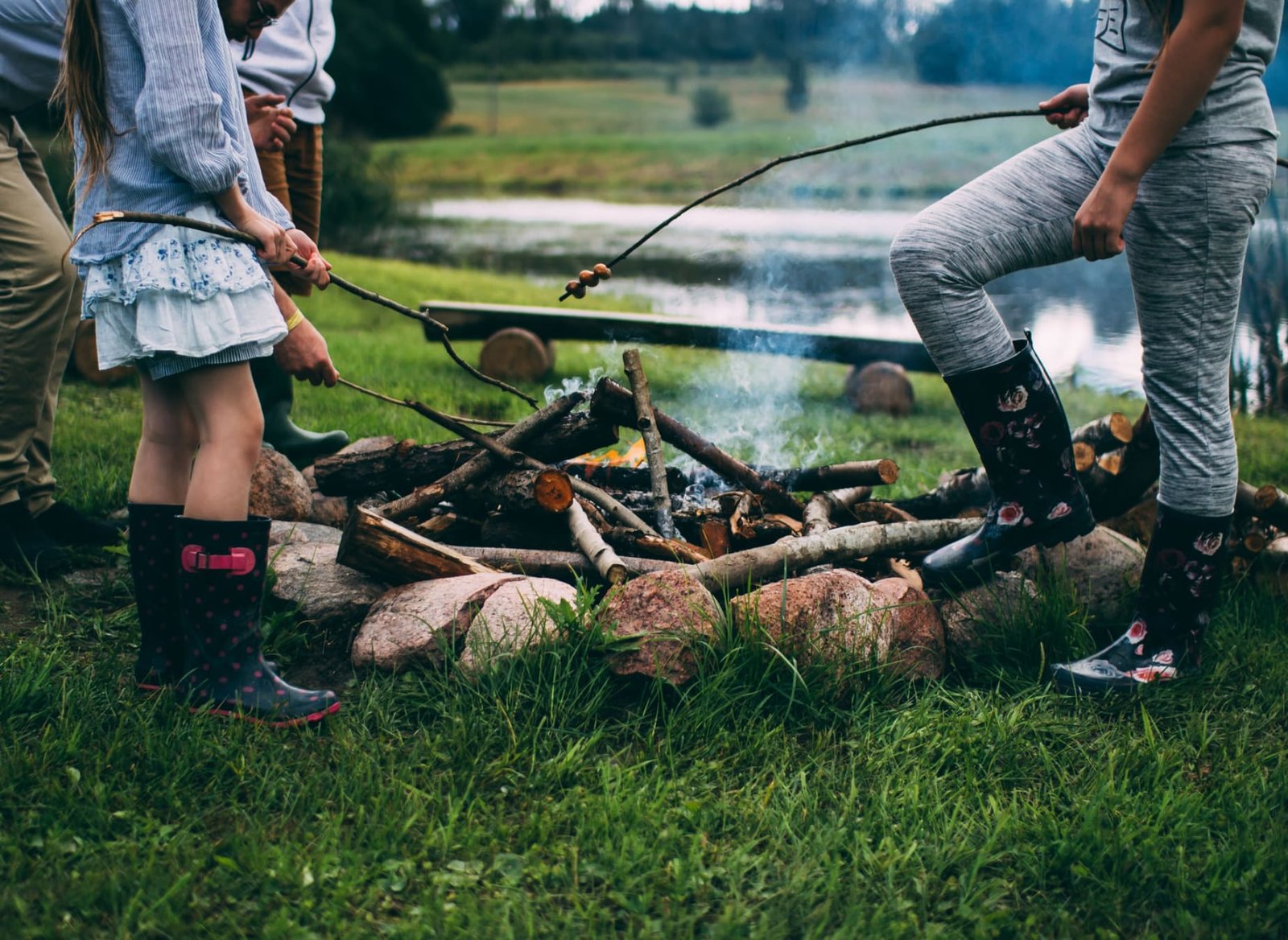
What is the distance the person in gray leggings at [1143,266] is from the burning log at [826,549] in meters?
0.25

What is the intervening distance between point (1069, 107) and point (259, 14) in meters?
2.09

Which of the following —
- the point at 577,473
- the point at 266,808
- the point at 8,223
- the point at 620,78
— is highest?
the point at 620,78

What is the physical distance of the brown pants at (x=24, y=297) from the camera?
10.6ft

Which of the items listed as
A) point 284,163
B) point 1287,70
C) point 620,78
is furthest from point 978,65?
point 620,78

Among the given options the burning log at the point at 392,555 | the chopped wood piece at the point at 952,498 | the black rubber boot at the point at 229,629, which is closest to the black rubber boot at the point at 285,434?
the burning log at the point at 392,555

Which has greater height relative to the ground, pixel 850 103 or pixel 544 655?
pixel 850 103

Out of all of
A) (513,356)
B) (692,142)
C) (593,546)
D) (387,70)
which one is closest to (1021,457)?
(593,546)

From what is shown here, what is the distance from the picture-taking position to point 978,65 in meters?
7.18

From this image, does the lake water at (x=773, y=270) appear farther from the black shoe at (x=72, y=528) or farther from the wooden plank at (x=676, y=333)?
the black shoe at (x=72, y=528)

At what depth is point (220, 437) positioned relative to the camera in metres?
2.40

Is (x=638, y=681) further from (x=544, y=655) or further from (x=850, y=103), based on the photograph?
(x=850, y=103)

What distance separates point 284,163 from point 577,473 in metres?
1.98

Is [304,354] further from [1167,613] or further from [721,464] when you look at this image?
[1167,613]

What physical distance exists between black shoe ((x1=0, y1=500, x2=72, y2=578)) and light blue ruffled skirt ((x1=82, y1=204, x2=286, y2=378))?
1245 millimetres
